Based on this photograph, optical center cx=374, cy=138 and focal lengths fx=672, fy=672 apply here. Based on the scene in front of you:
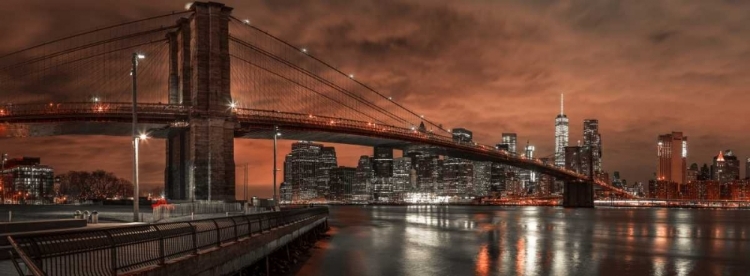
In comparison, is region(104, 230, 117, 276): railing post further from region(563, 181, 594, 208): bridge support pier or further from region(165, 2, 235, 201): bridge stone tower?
region(563, 181, 594, 208): bridge support pier

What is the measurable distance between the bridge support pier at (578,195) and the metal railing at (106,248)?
146810mm

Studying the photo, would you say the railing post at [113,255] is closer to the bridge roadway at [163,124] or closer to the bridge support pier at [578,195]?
the bridge roadway at [163,124]

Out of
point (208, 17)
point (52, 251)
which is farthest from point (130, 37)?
point (52, 251)

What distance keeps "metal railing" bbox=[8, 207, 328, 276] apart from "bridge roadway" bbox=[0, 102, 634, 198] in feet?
147

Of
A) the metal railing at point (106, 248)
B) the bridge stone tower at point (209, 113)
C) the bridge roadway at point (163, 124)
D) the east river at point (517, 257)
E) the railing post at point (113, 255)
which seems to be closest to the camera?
the metal railing at point (106, 248)

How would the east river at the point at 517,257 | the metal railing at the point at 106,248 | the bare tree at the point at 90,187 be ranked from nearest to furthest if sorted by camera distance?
the metal railing at the point at 106,248 < the east river at the point at 517,257 < the bare tree at the point at 90,187

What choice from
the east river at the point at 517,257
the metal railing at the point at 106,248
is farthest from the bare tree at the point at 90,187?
the metal railing at the point at 106,248

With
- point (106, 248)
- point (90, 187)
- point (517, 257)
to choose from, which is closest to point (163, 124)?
point (517, 257)

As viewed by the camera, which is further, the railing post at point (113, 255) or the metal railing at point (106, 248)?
the railing post at point (113, 255)

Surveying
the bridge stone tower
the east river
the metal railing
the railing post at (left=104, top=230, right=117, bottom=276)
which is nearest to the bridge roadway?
the bridge stone tower

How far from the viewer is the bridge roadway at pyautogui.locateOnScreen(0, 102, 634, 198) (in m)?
61.3

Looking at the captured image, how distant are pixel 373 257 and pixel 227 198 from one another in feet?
100.0

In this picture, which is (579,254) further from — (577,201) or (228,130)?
(577,201)

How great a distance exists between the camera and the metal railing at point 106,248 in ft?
32.4
